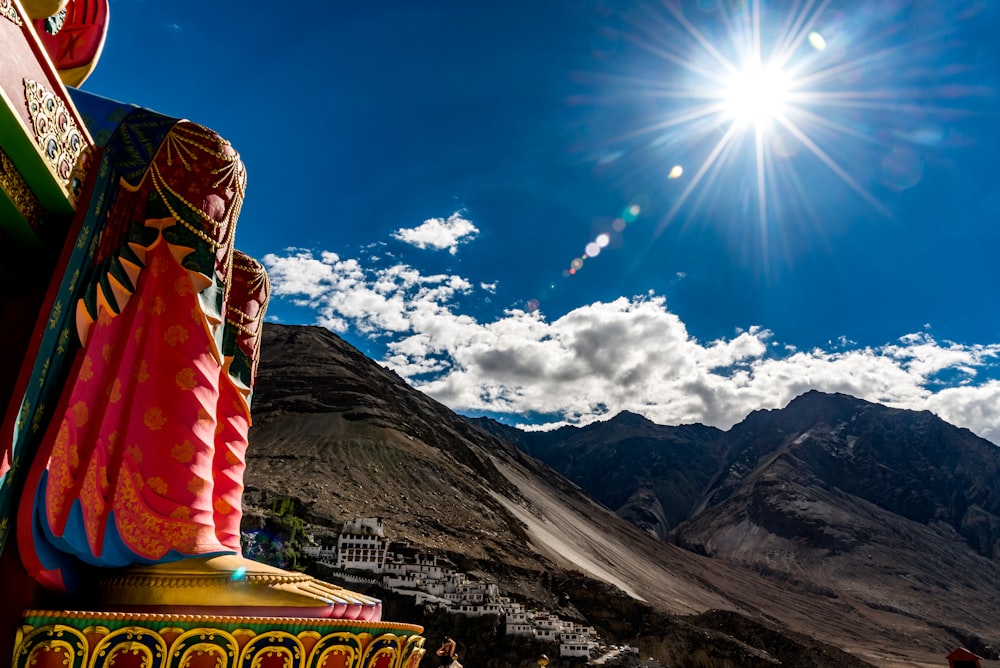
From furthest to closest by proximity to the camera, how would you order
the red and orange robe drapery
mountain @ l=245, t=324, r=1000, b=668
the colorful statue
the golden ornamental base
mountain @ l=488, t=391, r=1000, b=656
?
mountain @ l=488, t=391, r=1000, b=656
mountain @ l=245, t=324, r=1000, b=668
the colorful statue
the red and orange robe drapery
the golden ornamental base

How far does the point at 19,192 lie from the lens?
12.6ft

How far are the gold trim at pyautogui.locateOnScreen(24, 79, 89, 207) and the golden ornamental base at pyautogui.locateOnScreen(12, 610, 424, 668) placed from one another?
243 centimetres

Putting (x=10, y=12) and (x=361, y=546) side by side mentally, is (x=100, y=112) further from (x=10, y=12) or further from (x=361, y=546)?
(x=361, y=546)

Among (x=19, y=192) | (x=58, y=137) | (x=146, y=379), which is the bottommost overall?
(x=146, y=379)

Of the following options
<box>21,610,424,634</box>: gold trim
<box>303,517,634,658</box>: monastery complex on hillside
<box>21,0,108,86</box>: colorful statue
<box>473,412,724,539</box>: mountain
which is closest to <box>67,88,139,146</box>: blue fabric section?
<box>21,0,108,86</box>: colorful statue

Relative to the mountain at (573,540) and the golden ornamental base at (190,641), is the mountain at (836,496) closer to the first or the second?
the mountain at (573,540)

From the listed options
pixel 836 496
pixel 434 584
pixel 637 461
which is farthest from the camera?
pixel 637 461

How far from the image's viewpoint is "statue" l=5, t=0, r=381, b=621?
3494 millimetres

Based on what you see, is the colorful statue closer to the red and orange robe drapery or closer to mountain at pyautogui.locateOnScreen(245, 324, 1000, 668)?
the red and orange robe drapery

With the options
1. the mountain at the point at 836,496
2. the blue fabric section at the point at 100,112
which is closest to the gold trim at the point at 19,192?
the blue fabric section at the point at 100,112

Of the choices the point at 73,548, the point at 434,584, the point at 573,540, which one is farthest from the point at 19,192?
the point at 573,540

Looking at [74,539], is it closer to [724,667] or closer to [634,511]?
[724,667]

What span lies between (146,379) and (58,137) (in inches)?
58.8

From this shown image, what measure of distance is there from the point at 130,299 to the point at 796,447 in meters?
134
